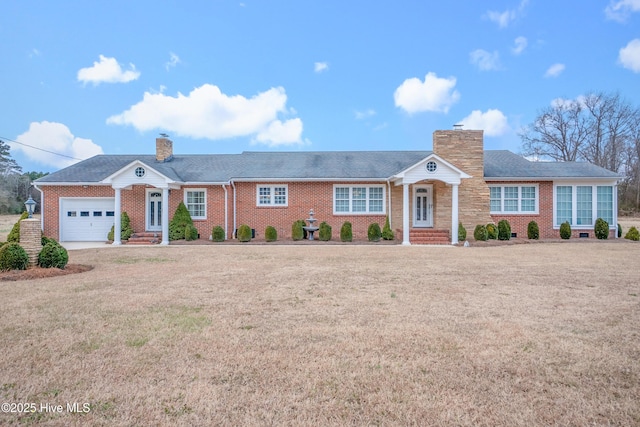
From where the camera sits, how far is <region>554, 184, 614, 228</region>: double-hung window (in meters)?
20.0

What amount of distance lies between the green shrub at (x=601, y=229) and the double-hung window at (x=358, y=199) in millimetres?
10701

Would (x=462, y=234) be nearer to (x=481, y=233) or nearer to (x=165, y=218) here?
(x=481, y=233)

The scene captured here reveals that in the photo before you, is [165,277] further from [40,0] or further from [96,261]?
[40,0]

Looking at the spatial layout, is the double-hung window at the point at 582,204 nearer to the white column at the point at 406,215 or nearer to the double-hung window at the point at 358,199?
the white column at the point at 406,215

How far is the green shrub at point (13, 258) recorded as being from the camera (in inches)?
366

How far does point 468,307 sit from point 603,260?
27.7 ft

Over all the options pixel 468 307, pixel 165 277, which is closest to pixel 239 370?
pixel 468 307

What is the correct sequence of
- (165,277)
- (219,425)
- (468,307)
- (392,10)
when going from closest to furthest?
(219,425), (468,307), (165,277), (392,10)

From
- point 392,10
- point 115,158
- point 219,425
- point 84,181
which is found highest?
point 392,10

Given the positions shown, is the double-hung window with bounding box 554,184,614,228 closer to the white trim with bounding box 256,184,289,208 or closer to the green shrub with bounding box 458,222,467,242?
the green shrub with bounding box 458,222,467,242

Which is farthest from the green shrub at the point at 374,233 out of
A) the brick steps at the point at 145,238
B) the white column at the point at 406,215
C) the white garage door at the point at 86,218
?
the white garage door at the point at 86,218

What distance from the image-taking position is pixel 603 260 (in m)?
11.7

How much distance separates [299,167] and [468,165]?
341 inches

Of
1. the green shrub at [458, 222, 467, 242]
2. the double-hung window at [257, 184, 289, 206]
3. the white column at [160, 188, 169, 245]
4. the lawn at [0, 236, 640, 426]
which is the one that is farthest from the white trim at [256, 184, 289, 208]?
the lawn at [0, 236, 640, 426]
